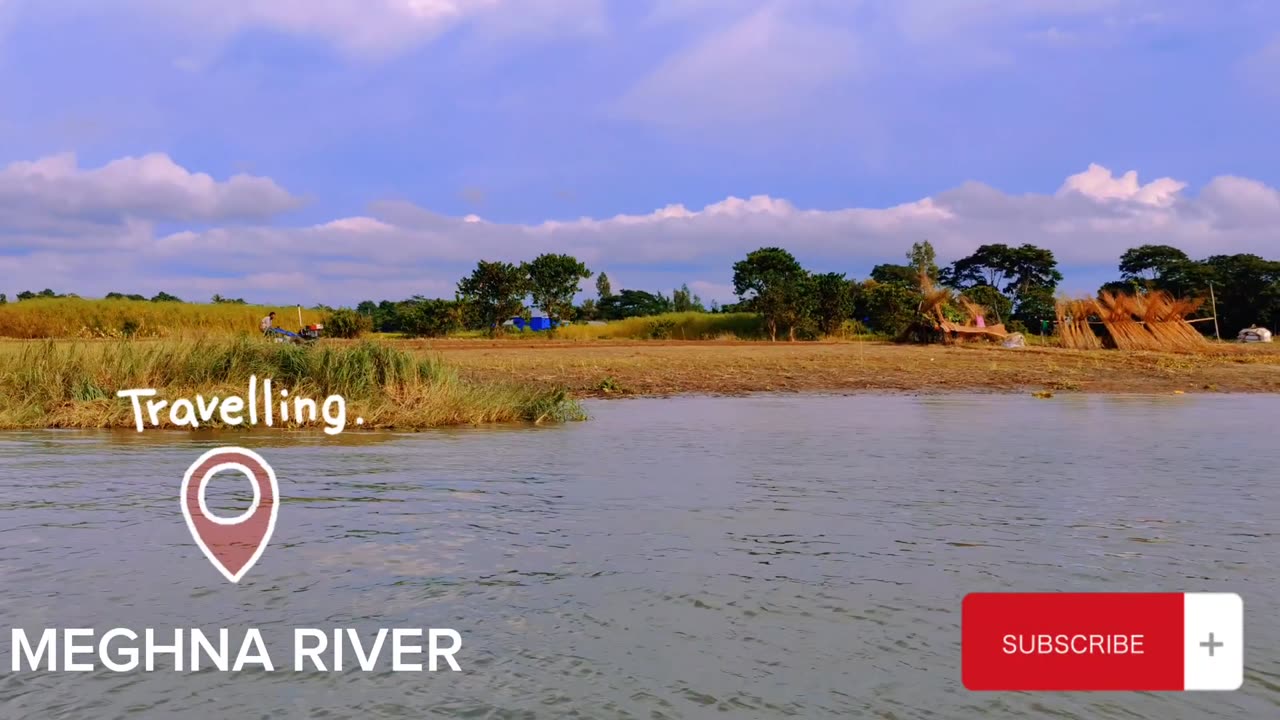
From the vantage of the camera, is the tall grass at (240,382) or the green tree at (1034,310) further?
the green tree at (1034,310)

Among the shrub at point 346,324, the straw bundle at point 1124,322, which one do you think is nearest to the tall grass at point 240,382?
the straw bundle at point 1124,322

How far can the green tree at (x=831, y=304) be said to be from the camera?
4794 cm

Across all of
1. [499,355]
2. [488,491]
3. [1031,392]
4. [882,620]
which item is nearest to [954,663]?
[882,620]

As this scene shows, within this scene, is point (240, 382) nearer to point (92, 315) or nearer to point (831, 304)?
point (92, 315)

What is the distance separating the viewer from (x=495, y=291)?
47.2m

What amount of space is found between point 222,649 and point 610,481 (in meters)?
4.76

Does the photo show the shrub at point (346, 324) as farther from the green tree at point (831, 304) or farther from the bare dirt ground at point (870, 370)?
the green tree at point (831, 304)

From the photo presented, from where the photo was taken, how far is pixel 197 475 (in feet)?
28.6

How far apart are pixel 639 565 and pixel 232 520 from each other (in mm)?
2981

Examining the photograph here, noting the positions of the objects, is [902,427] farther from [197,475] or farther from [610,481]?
[197,475]

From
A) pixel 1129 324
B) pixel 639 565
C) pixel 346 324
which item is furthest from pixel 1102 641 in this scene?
pixel 346 324

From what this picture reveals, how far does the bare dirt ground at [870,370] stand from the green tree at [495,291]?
632 inches

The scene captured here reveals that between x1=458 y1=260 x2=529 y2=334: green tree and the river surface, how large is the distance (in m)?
36.0

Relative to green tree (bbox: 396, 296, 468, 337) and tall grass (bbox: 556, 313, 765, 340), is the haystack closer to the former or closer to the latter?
tall grass (bbox: 556, 313, 765, 340)
